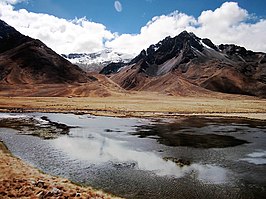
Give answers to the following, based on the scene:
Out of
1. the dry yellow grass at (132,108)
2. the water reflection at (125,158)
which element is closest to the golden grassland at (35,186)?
the water reflection at (125,158)

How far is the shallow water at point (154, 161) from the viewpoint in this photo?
1676cm

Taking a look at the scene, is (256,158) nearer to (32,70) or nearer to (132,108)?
(132,108)

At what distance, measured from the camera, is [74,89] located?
136125mm

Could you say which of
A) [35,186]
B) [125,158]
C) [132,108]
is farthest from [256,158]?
[132,108]

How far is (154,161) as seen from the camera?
22891mm

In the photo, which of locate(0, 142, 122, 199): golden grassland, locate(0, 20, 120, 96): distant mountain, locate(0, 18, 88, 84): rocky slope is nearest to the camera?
locate(0, 142, 122, 199): golden grassland

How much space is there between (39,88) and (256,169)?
13651 centimetres

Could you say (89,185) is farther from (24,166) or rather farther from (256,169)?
(256,169)

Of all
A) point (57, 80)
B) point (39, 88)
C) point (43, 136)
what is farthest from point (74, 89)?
point (43, 136)

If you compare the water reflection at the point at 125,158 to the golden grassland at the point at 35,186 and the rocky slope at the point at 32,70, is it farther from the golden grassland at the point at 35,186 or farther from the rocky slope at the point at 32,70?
the rocky slope at the point at 32,70

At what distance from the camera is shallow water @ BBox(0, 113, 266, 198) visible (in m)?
Answer: 16.8

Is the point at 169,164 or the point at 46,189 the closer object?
the point at 46,189

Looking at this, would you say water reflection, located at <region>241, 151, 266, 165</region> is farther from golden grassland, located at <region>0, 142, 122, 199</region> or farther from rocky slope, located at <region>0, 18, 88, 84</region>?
rocky slope, located at <region>0, 18, 88, 84</region>

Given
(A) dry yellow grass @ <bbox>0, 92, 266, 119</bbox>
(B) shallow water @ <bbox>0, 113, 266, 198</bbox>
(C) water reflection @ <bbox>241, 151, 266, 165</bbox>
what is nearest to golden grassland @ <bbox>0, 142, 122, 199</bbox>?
(B) shallow water @ <bbox>0, 113, 266, 198</bbox>
